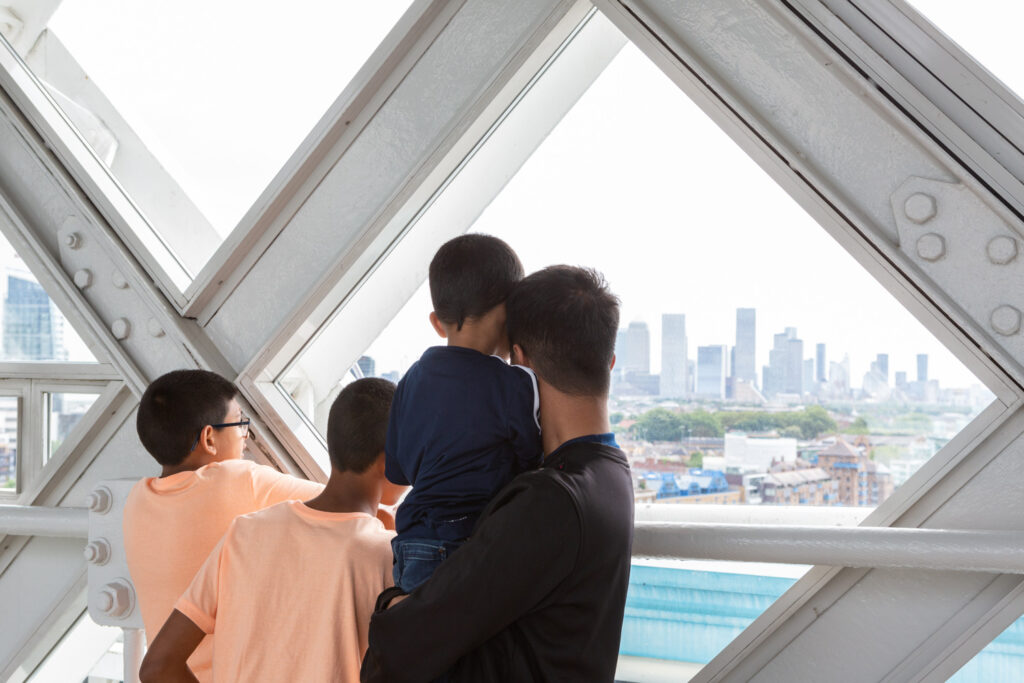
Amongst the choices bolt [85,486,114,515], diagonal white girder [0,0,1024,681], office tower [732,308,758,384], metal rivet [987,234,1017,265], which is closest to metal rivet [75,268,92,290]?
diagonal white girder [0,0,1024,681]

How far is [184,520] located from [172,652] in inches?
12.0

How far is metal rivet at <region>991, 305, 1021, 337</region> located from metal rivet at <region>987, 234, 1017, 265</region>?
0.26 feet

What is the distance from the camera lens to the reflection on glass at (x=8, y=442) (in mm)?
2346

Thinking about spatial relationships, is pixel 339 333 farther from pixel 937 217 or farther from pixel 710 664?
pixel 937 217

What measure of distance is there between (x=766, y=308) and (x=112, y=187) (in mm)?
1649

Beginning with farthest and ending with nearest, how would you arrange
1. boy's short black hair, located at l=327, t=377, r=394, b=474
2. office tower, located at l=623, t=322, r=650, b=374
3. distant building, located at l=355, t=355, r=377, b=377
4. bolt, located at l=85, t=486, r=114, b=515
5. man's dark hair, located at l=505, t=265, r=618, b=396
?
distant building, located at l=355, t=355, r=377, b=377
bolt, located at l=85, t=486, r=114, b=515
office tower, located at l=623, t=322, r=650, b=374
boy's short black hair, located at l=327, t=377, r=394, b=474
man's dark hair, located at l=505, t=265, r=618, b=396

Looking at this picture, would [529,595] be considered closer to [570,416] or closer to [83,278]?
[570,416]

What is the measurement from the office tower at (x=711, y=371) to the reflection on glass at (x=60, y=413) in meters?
1.59

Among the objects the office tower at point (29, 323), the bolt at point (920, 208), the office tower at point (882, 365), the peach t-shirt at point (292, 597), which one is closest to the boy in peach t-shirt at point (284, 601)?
the peach t-shirt at point (292, 597)

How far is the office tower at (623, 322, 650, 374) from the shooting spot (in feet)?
6.02

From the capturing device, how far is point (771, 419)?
1.71m

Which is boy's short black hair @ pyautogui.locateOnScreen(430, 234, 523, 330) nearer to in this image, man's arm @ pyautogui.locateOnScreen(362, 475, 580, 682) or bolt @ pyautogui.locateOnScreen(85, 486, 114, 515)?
man's arm @ pyautogui.locateOnScreen(362, 475, 580, 682)

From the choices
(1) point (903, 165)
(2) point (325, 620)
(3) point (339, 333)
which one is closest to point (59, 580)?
(3) point (339, 333)

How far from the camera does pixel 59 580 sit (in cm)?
225
